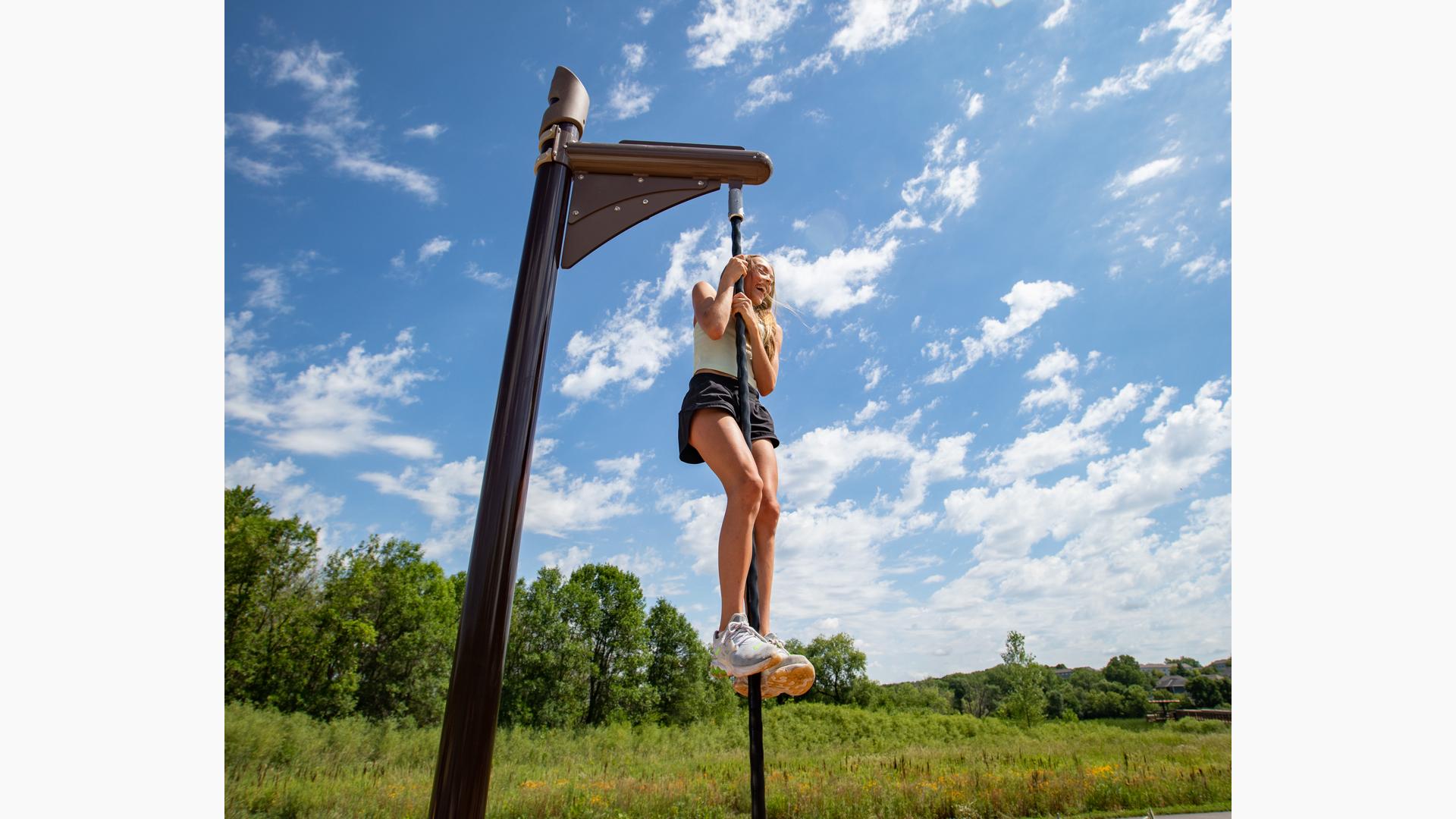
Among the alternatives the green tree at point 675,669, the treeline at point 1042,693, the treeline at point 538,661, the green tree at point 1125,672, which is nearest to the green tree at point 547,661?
the treeline at point 538,661

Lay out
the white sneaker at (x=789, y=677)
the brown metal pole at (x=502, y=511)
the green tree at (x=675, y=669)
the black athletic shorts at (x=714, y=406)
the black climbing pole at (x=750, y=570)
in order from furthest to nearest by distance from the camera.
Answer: the green tree at (x=675, y=669)
the black athletic shorts at (x=714, y=406)
the white sneaker at (x=789, y=677)
the black climbing pole at (x=750, y=570)
the brown metal pole at (x=502, y=511)

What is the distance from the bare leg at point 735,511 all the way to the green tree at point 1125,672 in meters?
16.3

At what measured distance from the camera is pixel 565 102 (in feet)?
8.11

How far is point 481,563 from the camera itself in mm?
1819

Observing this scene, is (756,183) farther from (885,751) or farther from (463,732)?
(885,751)

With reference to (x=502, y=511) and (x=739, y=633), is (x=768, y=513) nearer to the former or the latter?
(x=739, y=633)

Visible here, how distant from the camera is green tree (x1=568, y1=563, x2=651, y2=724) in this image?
16.4 metres

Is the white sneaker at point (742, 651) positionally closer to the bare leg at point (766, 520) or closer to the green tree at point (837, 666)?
the bare leg at point (766, 520)

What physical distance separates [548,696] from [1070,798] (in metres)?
11.9

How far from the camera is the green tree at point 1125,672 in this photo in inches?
579

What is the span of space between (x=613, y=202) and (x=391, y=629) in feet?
67.9

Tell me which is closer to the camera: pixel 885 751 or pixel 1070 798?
pixel 1070 798

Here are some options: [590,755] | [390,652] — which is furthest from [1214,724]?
[390,652]

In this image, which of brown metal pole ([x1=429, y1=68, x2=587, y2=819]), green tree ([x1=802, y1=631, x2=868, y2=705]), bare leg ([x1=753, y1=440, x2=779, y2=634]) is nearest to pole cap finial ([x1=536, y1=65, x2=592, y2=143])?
brown metal pole ([x1=429, y1=68, x2=587, y2=819])
